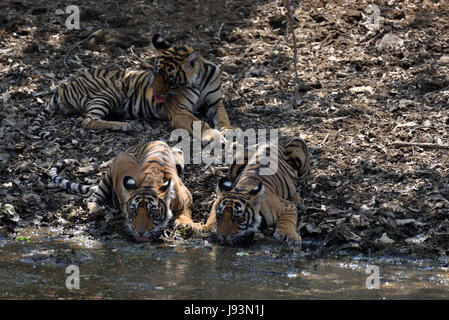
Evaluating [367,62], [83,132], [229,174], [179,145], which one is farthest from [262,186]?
[367,62]

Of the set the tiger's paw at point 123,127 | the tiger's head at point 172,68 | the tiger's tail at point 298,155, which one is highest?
the tiger's head at point 172,68

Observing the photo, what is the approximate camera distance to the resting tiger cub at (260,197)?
7.45 metres

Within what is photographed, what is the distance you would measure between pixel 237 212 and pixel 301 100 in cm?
321

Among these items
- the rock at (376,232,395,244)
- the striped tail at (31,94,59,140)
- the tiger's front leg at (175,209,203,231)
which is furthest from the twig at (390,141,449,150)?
the striped tail at (31,94,59,140)

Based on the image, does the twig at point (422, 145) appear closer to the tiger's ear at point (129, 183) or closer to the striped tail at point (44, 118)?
the tiger's ear at point (129, 183)

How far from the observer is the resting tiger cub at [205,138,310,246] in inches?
293

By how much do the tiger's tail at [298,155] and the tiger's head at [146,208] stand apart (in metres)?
1.37

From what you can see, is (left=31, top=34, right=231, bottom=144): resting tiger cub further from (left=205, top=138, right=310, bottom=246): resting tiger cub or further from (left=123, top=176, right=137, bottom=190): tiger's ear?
(left=123, top=176, right=137, bottom=190): tiger's ear

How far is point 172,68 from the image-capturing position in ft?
34.2

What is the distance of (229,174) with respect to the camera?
28.7ft

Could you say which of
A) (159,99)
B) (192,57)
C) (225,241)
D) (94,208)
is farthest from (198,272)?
(192,57)

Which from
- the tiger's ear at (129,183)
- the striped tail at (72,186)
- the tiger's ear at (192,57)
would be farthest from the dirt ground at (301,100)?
the tiger's ear at (192,57)
